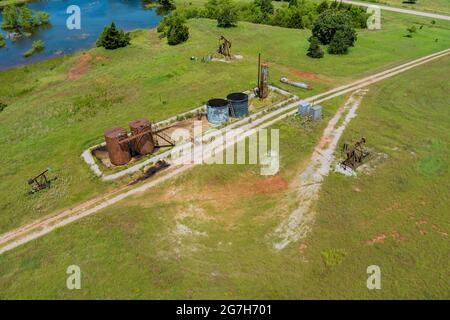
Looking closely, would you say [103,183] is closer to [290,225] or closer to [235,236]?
[235,236]

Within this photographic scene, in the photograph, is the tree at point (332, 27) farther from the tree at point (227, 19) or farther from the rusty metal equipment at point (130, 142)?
the rusty metal equipment at point (130, 142)

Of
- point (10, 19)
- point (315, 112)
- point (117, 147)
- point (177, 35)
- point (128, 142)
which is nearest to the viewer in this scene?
point (117, 147)

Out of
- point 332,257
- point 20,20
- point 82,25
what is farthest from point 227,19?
point 332,257

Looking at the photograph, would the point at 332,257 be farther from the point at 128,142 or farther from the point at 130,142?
the point at 130,142

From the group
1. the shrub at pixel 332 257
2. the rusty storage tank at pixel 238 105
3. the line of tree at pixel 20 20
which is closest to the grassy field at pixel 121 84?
the rusty storage tank at pixel 238 105

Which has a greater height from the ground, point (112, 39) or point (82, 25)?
point (82, 25)

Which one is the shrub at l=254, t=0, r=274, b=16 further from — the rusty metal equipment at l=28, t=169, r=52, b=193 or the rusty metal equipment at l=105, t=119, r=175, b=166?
the rusty metal equipment at l=28, t=169, r=52, b=193
